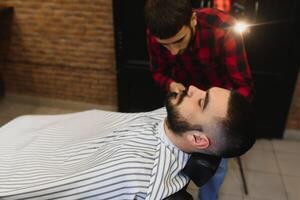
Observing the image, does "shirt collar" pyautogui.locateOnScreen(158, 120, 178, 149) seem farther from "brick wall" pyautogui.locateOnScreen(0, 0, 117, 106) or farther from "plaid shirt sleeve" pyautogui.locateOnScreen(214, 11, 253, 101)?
"brick wall" pyautogui.locateOnScreen(0, 0, 117, 106)

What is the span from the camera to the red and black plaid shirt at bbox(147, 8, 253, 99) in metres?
1.47

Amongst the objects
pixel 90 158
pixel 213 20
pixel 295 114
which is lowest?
pixel 295 114

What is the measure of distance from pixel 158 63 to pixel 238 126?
722mm

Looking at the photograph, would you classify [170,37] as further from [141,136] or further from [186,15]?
[141,136]

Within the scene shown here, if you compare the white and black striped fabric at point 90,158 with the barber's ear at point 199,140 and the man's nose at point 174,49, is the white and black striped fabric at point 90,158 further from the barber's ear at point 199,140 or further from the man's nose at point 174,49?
the man's nose at point 174,49

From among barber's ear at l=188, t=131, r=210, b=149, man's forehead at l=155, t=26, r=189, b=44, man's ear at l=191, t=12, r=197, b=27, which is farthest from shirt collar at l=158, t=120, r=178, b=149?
man's ear at l=191, t=12, r=197, b=27

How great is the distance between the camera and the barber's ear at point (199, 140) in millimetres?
1147

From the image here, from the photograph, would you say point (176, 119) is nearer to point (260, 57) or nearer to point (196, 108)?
point (196, 108)

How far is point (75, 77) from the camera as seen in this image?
2.83 m

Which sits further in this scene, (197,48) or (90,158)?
(197,48)

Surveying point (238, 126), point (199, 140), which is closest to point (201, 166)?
point (199, 140)

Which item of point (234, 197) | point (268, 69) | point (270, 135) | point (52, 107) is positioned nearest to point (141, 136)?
point (234, 197)

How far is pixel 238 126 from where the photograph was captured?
3.60 ft

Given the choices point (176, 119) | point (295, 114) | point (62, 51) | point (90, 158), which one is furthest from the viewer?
point (62, 51)
